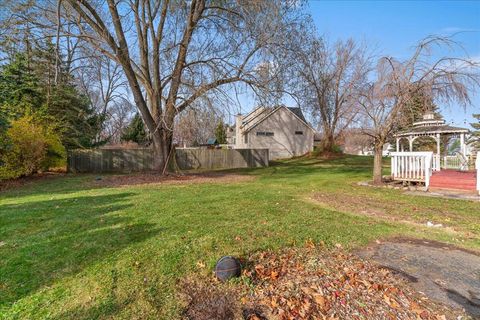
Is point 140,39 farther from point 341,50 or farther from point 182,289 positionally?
point 341,50

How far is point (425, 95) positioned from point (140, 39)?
463 inches

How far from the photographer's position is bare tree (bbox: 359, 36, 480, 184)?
818cm

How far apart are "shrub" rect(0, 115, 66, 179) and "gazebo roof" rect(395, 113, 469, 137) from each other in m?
16.6

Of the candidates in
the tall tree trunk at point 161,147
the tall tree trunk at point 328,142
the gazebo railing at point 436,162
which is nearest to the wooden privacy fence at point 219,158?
the tall tree trunk at point 161,147

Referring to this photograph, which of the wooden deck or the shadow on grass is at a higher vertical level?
the wooden deck

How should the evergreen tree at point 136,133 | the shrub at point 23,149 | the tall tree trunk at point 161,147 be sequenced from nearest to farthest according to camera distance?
the shrub at point 23,149 < the tall tree trunk at point 161,147 < the evergreen tree at point 136,133

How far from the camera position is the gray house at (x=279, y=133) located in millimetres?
27422

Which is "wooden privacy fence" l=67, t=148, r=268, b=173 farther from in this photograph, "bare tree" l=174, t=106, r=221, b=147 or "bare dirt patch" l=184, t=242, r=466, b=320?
"bare dirt patch" l=184, t=242, r=466, b=320

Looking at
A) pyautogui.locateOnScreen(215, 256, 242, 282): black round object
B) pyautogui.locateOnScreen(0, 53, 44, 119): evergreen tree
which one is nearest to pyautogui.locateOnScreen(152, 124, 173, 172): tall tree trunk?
pyautogui.locateOnScreen(0, 53, 44, 119): evergreen tree

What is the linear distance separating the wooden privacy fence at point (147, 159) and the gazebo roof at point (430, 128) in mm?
11052

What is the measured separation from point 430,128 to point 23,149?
18.9 meters

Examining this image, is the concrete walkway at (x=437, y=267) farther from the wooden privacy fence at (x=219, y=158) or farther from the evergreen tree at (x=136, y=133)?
the evergreen tree at (x=136, y=133)

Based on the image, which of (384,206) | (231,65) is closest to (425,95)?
(384,206)

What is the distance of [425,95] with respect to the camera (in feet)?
28.6
